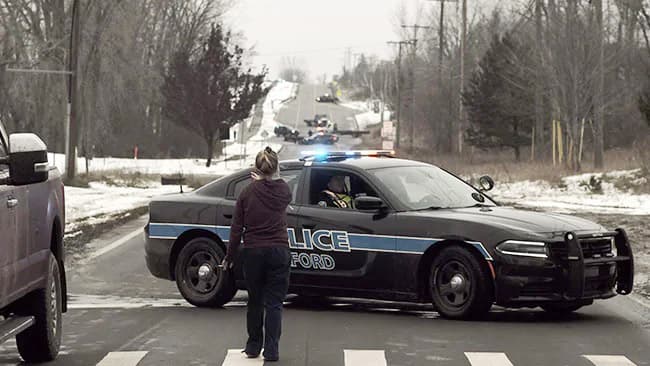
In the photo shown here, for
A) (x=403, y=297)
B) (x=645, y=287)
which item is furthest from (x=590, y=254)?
(x=645, y=287)

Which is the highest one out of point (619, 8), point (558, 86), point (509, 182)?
point (619, 8)

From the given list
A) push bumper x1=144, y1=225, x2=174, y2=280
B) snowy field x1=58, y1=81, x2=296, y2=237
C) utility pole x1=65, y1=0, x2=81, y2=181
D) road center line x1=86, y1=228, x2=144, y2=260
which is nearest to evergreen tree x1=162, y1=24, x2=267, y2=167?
snowy field x1=58, y1=81, x2=296, y2=237

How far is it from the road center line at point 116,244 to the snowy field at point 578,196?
451 inches

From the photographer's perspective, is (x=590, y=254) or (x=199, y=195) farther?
(x=199, y=195)

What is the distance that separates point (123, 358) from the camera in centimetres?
982

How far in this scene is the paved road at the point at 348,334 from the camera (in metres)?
9.81

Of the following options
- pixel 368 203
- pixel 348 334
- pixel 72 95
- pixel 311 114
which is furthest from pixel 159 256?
pixel 311 114

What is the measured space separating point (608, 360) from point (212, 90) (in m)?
67.1

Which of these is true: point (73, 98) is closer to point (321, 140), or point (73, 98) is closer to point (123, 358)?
point (123, 358)

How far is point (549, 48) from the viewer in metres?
49.4

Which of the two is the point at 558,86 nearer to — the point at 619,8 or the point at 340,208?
the point at 619,8

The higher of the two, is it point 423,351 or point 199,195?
point 199,195

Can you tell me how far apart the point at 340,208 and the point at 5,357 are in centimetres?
405

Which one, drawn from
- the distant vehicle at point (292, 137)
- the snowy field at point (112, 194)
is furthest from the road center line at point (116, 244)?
the distant vehicle at point (292, 137)
